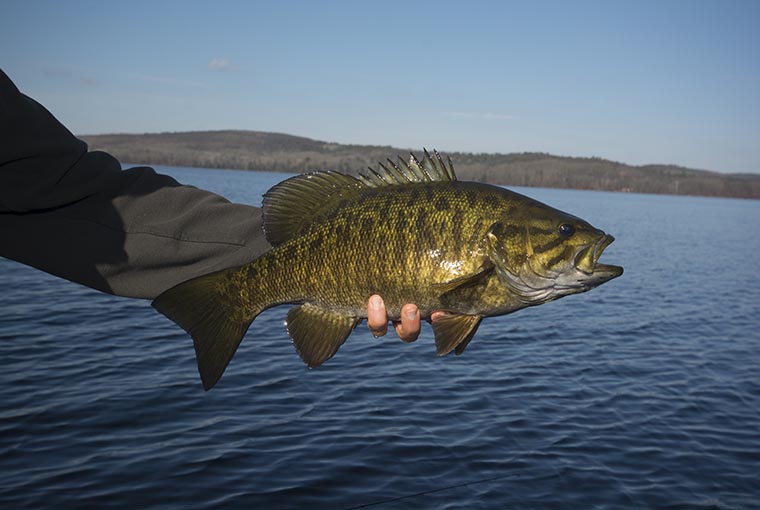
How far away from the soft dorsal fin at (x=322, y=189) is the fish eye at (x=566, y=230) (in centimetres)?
66

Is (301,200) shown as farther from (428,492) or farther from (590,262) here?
(428,492)

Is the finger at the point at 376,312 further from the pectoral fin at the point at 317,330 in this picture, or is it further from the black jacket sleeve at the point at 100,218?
the black jacket sleeve at the point at 100,218

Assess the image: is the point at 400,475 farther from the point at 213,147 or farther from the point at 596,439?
the point at 213,147

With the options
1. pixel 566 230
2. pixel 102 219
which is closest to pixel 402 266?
pixel 566 230

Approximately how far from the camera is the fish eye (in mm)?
3691

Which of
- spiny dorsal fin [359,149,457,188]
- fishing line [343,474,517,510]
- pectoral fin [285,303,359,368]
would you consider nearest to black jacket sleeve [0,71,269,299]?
pectoral fin [285,303,359,368]

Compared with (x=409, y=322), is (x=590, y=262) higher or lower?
higher

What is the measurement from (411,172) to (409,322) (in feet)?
2.78

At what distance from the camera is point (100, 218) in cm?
379

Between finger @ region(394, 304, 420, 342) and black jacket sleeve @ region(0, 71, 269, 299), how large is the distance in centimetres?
92

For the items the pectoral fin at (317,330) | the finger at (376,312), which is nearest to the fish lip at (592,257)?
the finger at (376,312)

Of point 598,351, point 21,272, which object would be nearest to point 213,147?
point 21,272

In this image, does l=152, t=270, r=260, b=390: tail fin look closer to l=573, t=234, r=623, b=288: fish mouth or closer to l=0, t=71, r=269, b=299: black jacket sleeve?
l=0, t=71, r=269, b=299: black jacket sleeve

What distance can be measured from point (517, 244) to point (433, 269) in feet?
1.51
